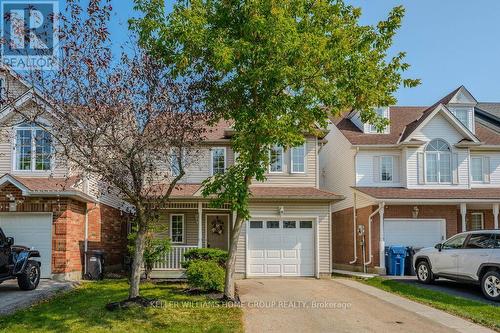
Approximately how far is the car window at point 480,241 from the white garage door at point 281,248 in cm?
640

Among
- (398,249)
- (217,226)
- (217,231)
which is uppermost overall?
(217,226)

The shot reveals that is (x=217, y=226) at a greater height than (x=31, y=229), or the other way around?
(x=31, y=229)

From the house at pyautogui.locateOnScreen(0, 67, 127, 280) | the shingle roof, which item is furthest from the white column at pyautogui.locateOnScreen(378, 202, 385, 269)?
the house at pyautogui.locateOnScreen(0, 67, 127, 280)

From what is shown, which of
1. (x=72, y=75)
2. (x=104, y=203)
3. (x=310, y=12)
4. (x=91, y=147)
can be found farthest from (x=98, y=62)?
(x=104, y=203)

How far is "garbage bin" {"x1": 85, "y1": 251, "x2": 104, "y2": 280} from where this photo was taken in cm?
1809

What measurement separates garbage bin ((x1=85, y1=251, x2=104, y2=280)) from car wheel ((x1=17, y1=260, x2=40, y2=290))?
124 inches

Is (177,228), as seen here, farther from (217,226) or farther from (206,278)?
(206,278)

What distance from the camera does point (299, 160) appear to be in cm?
2080

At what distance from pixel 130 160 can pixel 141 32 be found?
2.90 metres

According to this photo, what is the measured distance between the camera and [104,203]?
857 inches

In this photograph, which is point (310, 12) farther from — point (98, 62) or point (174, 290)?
point (174, 290)

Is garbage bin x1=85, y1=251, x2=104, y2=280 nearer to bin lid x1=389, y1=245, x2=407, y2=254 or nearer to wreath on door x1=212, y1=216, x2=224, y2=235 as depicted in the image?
wreath on door x1=212, y1=216, x2=224, y2=235

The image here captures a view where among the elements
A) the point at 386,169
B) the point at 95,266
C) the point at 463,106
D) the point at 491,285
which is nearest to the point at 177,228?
the point at 95,266

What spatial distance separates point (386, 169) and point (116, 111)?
50.7 feet
